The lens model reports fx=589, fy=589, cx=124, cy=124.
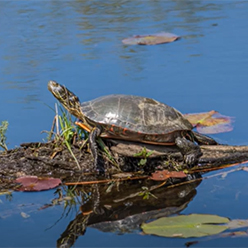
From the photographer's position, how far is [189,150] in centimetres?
456

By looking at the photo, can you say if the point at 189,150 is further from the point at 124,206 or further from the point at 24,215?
the point at 24,215

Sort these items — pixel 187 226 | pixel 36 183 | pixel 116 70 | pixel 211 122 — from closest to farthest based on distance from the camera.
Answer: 1. pixel 187 226
2. pixel 36 183
3. pixel 211 122
4. pixel 116 70

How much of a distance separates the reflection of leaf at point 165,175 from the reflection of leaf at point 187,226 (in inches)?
29.3

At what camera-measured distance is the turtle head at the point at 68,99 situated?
4.72 metres

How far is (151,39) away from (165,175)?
3.91 metres

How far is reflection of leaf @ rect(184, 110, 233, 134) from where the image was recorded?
5.20m

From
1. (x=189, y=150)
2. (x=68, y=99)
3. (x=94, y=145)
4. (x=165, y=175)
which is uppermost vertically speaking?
(x=68, y=99)

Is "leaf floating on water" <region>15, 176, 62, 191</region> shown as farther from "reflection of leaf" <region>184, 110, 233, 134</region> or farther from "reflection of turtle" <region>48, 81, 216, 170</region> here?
"reflection of leaf" <region>184, 110, 233, 134</region>

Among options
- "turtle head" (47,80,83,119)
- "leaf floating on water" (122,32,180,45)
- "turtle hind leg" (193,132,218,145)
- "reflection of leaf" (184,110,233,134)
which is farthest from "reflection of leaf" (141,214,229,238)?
"leaf floating on water" (122,32,180,45)

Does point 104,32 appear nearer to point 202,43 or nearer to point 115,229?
point 202,43

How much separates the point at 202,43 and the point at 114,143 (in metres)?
3.69

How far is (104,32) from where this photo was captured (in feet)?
28.9

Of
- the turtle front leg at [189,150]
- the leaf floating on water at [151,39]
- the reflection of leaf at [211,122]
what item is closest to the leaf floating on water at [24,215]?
the turtle front leg at [189,150]

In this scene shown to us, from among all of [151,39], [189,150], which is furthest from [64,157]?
[151,39]
